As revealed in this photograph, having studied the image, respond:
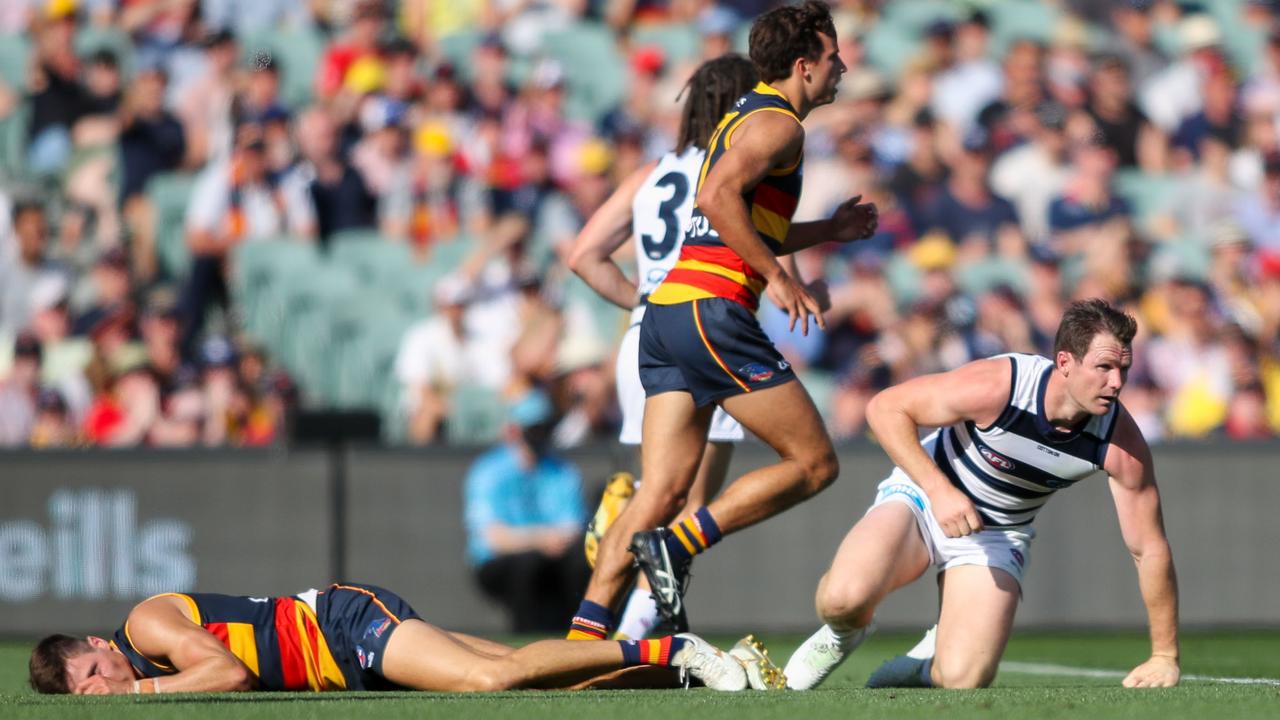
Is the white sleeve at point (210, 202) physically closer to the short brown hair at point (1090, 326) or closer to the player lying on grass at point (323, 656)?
the player lying on grass at point (323, 656)

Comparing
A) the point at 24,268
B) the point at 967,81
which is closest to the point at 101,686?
the point at 24,268

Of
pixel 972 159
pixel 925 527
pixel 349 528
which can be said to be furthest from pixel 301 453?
pixel 972 159

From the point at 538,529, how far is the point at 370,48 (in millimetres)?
5936

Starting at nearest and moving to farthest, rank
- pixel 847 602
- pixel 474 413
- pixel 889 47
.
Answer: pixel 847 602 < pixel 474 413 < pixel 889 47

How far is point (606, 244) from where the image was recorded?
790 centimetres

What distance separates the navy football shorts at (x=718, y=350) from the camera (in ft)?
21.2

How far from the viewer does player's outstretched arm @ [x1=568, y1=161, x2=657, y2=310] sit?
7840 mm

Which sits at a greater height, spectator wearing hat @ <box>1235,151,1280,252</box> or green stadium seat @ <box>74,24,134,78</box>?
green stadium seat @ <box>74,24,134,78</box>

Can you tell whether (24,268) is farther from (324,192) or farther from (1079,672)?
(1079,672)

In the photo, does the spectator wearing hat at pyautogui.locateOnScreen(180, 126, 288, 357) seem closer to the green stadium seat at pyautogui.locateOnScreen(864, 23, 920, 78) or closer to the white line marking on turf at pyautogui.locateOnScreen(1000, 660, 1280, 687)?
the green stadium seat at pyautogui.locateOnScreen(864, 23, 920, 78)

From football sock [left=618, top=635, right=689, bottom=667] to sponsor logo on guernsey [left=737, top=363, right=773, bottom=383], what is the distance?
37.1 inches

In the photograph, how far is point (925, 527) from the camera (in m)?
7.21

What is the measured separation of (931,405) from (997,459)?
1.40ft

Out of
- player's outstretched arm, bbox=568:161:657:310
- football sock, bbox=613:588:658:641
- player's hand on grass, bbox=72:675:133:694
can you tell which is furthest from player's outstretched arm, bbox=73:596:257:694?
player's outstretched arm, bbox=568:161:657:310
